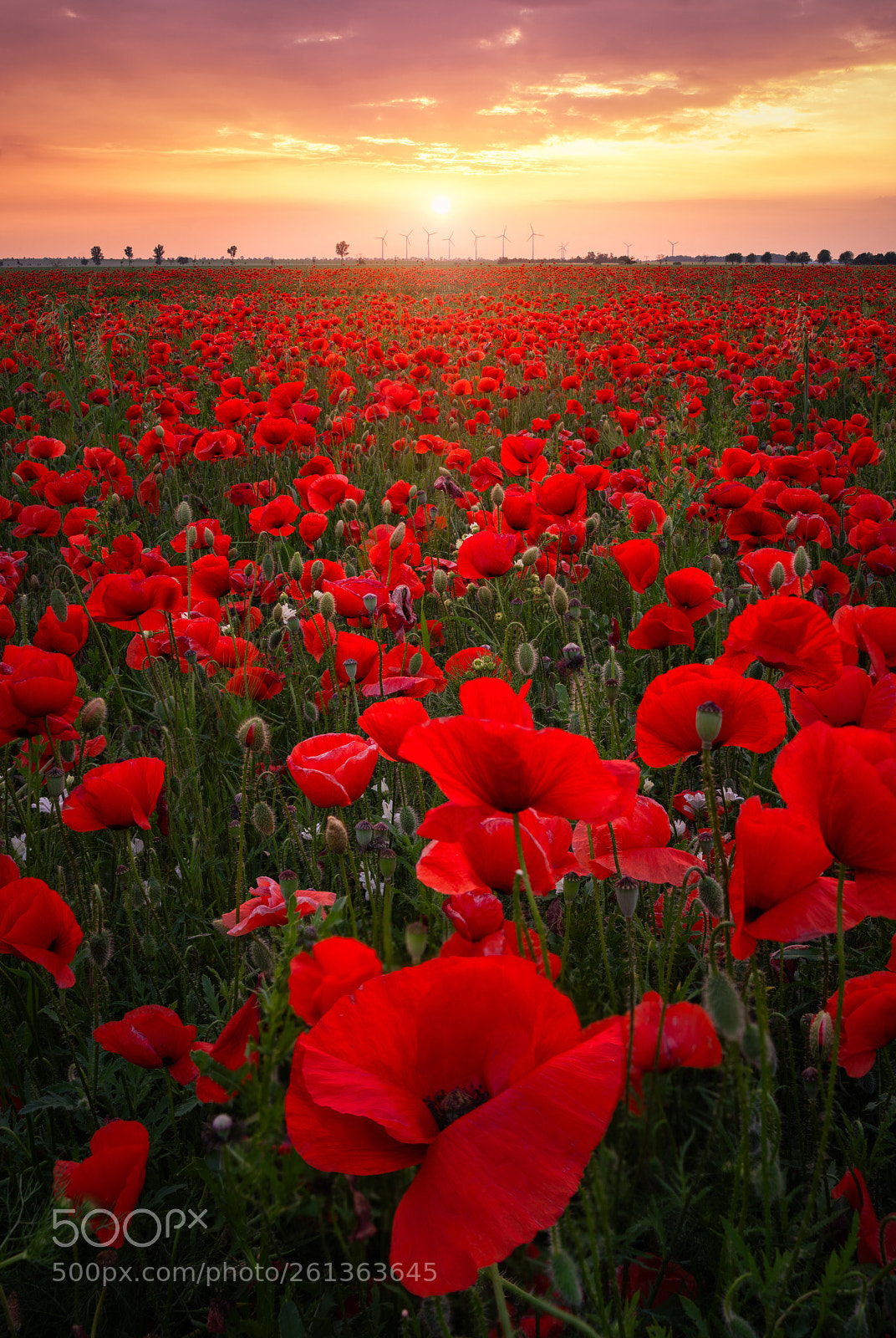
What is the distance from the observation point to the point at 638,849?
1.30 m

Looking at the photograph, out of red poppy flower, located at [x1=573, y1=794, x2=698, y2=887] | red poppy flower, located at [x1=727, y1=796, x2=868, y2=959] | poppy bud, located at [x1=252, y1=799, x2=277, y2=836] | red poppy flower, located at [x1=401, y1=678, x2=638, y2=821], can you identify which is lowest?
poppy bud, located at [x1=252, y1=799, x2=277, y2=836]

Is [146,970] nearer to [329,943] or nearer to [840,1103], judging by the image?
[329,943]

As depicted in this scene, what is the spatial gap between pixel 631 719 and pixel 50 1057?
1943 mm

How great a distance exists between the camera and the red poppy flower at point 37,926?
128 cm

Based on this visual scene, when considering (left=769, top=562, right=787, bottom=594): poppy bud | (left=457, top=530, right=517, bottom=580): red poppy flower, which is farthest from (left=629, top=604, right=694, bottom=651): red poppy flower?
(left=457, top=530, right=517, bottom=580): red poppy flower

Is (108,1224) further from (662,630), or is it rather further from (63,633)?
(662,630)

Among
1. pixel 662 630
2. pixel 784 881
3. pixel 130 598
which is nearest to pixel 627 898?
pixel 784 881

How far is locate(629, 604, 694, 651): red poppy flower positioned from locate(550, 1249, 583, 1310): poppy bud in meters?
1.51

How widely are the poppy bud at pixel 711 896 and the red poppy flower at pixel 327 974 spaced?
489 mm

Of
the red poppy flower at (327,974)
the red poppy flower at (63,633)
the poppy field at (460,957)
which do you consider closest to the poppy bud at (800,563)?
the poppy field at (460,957)

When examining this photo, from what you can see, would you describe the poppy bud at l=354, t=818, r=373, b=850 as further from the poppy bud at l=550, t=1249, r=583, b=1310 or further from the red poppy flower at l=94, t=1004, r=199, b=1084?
the poppy bud at l=550, t=1249, r=583, b=1310

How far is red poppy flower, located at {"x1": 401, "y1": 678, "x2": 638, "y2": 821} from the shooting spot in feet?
2.90

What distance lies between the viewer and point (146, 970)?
208 centimetres

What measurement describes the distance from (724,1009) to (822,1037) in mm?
542
